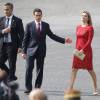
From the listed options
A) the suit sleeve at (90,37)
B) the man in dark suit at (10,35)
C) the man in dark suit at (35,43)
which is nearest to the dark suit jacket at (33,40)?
the man in dark suit at (35,43)

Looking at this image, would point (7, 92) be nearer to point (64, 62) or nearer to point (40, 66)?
point (40, 66)

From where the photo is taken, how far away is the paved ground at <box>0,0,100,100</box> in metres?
12.2

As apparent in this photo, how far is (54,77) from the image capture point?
1321cm

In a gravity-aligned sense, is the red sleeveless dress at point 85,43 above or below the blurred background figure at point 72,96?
below

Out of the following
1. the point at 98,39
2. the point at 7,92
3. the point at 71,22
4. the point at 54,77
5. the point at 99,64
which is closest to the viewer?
the point at 7,92

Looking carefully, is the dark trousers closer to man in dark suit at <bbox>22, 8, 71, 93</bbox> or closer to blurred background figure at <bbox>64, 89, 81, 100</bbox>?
man in dark suit at <bbox>22, 8, 71, 93</bbox>

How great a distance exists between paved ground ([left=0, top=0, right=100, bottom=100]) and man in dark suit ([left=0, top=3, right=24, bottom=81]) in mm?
781

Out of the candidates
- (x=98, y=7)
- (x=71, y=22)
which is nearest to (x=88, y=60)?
(x=71, y=22)

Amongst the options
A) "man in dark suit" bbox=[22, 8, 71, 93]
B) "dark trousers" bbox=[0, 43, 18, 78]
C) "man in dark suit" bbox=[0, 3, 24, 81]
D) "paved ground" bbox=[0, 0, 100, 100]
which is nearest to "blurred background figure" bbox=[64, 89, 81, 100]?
"paved ground" bbox=[0, 0, 100, 100]

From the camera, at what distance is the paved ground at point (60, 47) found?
40.1 ft

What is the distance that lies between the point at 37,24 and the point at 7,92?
421 centimetres

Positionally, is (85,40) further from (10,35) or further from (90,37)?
(10,35)

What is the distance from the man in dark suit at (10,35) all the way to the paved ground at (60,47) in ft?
2.56

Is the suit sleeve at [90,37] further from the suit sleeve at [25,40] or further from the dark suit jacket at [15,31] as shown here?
the dark suit jacket at [15,31]
